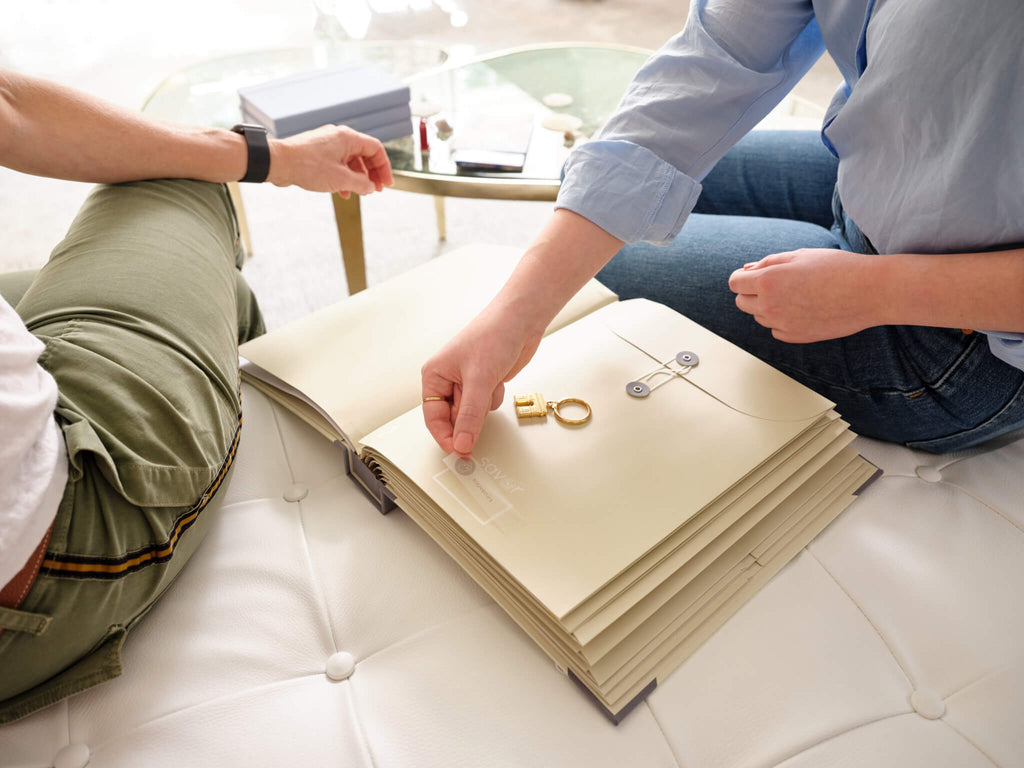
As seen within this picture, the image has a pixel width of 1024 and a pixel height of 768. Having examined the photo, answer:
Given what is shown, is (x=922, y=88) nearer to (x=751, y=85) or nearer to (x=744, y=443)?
(x=751, y=85)

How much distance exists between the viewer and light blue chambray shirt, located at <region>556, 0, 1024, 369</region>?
2.05 ft

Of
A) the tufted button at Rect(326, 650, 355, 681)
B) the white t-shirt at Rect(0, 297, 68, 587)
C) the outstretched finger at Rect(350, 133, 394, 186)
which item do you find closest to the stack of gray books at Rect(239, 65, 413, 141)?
the outstretched finger at Rect(350, 133, 394, 186)

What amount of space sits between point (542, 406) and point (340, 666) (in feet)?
0.99

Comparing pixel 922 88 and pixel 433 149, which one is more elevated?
pixel 922 88

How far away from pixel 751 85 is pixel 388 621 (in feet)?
2.33

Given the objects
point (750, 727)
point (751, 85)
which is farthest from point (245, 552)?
point (751, 85)

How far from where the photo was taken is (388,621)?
63 cm

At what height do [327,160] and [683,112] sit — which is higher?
[683,112]

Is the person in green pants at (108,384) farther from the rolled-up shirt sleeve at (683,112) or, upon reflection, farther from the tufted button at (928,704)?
the tufted button at (928,704)

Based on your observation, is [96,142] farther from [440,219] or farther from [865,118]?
[440,219]

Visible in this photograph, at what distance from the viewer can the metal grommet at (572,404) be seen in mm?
710

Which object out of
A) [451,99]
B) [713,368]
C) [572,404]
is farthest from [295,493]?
[451,99]

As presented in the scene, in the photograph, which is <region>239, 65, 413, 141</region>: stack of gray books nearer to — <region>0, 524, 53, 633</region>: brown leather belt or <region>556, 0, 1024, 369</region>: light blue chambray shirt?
<region>556, 0, 1024, 369</region>: light blue chambray shirt

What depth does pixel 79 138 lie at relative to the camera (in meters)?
0.83
